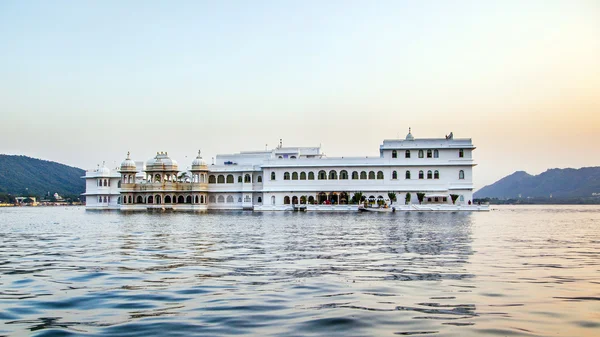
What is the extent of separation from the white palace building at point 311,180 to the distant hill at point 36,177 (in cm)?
8571

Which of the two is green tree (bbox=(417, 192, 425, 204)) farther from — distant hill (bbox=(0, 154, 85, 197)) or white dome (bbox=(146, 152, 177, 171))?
distant hill (bbox=(0, 154, 85, 197))

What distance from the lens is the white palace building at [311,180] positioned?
62.3 metres

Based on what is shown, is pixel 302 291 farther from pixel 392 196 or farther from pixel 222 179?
pixel 222 179

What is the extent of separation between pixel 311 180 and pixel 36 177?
120558 mm

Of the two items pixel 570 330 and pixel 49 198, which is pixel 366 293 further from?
pixel 49 198

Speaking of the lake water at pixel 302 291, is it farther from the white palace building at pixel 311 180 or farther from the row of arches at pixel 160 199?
the row of arches at pixel 160 199

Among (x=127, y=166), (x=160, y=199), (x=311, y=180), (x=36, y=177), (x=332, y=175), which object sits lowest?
(x=160, y=199)

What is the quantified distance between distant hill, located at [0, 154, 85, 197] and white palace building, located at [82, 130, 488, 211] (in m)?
85.7

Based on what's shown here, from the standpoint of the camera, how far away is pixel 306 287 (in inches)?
411

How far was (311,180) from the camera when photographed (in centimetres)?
6556

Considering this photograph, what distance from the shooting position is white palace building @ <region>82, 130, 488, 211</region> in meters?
62.3

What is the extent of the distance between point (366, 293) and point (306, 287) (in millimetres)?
1118

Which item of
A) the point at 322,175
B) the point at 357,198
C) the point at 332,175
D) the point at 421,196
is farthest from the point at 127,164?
the point at 421,196

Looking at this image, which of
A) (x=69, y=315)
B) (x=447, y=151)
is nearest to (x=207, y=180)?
(x=447, y=151)
